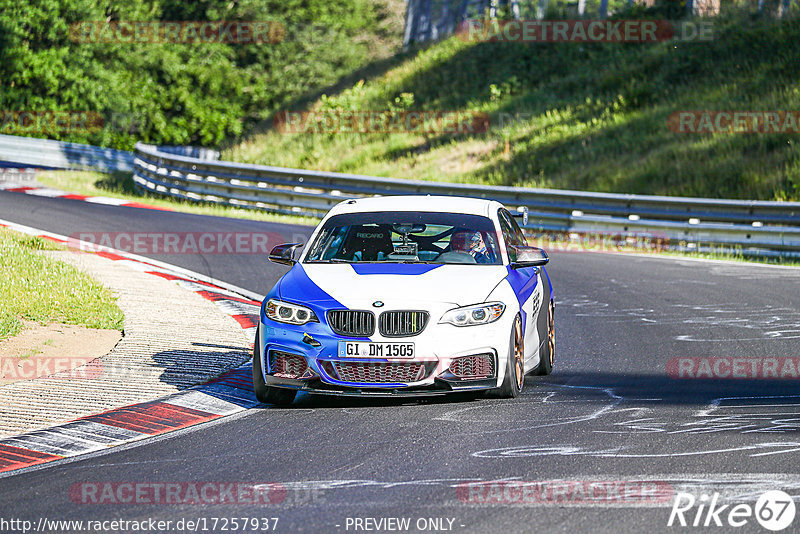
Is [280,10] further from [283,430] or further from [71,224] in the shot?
[283,430]

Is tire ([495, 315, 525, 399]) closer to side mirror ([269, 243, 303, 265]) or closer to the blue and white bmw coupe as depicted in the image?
the blue and white bmw coupe

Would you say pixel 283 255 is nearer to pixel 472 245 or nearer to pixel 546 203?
pixel 472 245

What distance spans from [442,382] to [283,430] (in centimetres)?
123

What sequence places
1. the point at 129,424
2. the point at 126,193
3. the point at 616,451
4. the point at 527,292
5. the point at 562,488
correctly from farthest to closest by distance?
the point at 126,193, the point at 527,292, the point at 129,424, the point at 616,451, the point at 562,488

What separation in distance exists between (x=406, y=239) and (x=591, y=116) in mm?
25151

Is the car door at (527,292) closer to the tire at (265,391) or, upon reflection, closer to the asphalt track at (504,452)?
the asphalt track at (504,452)

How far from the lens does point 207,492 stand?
5.87 m

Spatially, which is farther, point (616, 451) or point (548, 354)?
point (548, 354)

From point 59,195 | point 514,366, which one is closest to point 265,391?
point 514,366

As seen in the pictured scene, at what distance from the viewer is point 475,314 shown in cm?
805

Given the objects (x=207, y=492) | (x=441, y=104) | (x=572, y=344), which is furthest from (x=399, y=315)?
(x=441, y=104)

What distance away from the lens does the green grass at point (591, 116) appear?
87.9ft

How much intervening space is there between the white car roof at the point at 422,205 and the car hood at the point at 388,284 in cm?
88

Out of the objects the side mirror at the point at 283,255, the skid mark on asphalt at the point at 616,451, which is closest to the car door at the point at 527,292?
the side mirror at the point at 283,255
